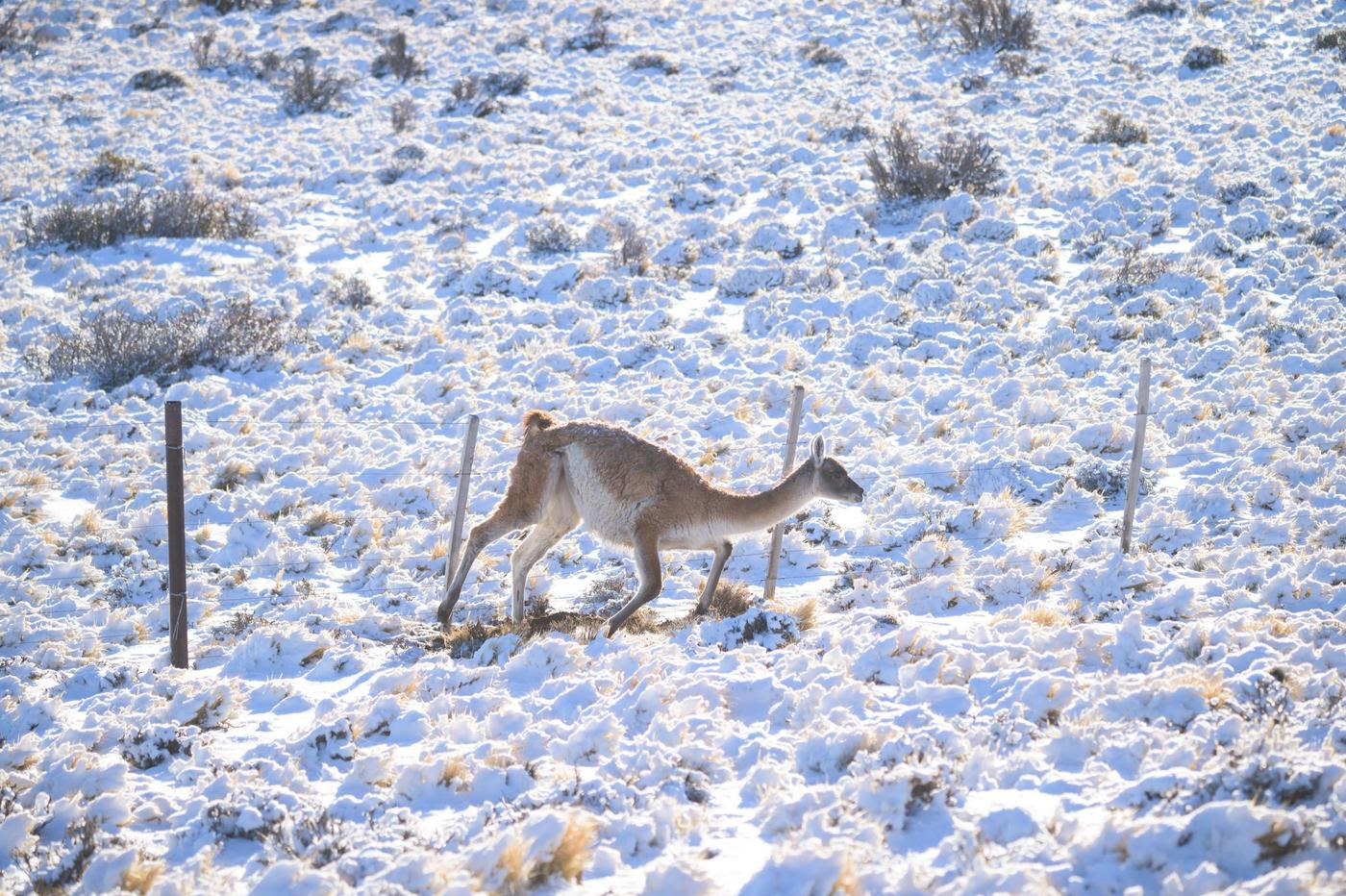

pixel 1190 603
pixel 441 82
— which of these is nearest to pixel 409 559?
pixel 1190 603

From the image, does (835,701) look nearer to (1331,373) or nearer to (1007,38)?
(1331,373)

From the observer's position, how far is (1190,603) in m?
7.28

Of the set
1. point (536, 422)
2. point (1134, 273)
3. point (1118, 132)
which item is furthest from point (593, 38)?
point (536, 422)

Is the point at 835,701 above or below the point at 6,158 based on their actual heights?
below

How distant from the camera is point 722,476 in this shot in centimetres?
1123

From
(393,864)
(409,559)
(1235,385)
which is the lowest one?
(409,559)

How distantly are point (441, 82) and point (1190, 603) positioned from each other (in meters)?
26.5

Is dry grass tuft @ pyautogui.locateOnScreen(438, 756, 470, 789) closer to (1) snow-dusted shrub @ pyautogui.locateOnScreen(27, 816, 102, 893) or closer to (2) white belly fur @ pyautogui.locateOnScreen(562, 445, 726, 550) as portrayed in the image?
(1) snow-dusted shrub @ pyautogui.locateOnScreen(27, 816, 102, 893)

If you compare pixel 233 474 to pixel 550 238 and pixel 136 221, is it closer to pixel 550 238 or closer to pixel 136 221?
pixel 550 238

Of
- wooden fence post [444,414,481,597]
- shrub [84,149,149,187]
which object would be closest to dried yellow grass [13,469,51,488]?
wooden fence post [444,414,481,597]

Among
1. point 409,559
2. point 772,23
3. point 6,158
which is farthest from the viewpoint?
point 772,23

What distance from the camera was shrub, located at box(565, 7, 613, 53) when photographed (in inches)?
1221

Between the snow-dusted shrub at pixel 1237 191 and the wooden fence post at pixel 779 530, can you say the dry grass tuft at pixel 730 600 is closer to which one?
the wooden fence post at pixel 779 530

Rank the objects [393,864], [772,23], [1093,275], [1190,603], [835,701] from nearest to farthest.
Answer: [393,864] → [835,701] → [1190,603] → [1093,275] → [772,23]
